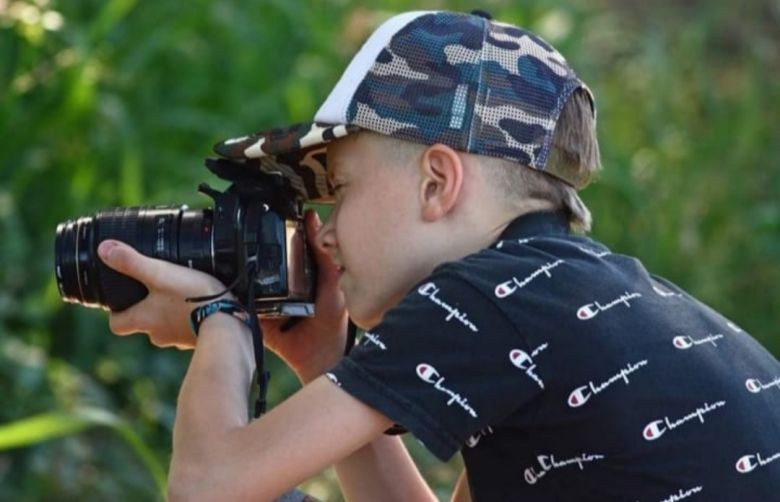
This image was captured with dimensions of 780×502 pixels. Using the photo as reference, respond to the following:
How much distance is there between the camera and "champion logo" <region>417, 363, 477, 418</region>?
209 cm

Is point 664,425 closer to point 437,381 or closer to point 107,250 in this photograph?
point 437,381

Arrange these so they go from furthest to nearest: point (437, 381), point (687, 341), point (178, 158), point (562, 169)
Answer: point (178, 158) < point (562, 169) < point (687, 341) < point (437, 381)

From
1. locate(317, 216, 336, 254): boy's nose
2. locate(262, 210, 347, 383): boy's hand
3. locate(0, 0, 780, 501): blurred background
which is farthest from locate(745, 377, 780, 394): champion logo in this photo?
locate(0, 0, 780, 501): blurred background

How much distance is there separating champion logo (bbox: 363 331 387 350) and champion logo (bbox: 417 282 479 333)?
80 millimetres

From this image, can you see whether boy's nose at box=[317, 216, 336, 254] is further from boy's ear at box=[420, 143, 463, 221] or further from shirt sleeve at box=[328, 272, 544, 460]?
shirt sleeve at box=[328, 272, 544, 460]

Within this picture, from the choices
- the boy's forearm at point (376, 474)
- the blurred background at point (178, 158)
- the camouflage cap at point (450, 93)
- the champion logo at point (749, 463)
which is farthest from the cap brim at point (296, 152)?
the blurred background at point (178, 158)

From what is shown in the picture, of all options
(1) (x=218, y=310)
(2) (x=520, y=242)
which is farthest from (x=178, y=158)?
(2) (x=520, y=242)

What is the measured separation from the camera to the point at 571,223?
2387 millimetres

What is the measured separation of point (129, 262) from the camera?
2.39 meters

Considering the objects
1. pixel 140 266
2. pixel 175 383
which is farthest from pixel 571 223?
pixel 175 383

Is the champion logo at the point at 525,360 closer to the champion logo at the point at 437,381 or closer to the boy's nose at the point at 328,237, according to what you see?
the champion logo at the point at 437,381

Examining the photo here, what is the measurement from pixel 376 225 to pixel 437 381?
0.27 meters

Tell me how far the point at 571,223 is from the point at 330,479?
161cm

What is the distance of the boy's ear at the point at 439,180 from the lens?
223cm
